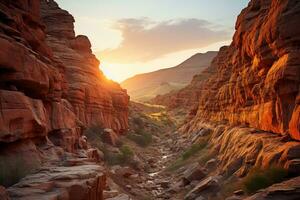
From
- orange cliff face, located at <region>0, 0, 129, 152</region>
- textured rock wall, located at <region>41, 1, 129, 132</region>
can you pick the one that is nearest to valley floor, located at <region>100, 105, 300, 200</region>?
orange cliff face, located at <region>0, 0, 129, 152</region>

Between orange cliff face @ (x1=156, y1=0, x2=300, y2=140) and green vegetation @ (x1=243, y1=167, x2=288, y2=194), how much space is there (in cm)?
183

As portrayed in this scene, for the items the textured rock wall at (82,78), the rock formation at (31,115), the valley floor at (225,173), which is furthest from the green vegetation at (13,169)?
the textured rock wall at (82,78)

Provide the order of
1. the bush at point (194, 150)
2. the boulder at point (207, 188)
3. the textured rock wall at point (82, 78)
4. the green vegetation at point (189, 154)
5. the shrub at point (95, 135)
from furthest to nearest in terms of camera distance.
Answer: the textured rock wall at point (82, 78) → the shrub at point (95, 135) → the bush at point (194, 150) → the green vegetation at point (189, 154) → the boulder at point (207, 188)

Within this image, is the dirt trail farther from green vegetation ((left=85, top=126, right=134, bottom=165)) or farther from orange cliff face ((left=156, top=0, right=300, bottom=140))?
orange cliff face ((left=156, top=0, right=300, bottom=140))

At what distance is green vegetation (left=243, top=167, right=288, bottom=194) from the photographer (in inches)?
451

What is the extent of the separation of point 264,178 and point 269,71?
6558 mm

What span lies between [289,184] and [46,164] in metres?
9.68

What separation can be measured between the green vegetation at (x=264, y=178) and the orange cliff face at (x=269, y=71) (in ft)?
6.02

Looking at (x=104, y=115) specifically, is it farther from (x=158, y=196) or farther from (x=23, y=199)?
(x=23, y=199)

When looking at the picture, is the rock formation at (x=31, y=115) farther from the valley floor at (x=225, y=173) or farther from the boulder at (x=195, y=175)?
the boulder at (x=195, y=175)

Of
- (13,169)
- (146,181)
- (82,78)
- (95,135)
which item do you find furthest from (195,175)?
(82,78)

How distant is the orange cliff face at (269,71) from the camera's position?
44.7ft

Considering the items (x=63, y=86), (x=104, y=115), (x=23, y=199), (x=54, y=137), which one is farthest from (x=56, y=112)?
(x=104, y=115)

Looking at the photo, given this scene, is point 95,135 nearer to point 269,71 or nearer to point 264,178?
point 269,71
